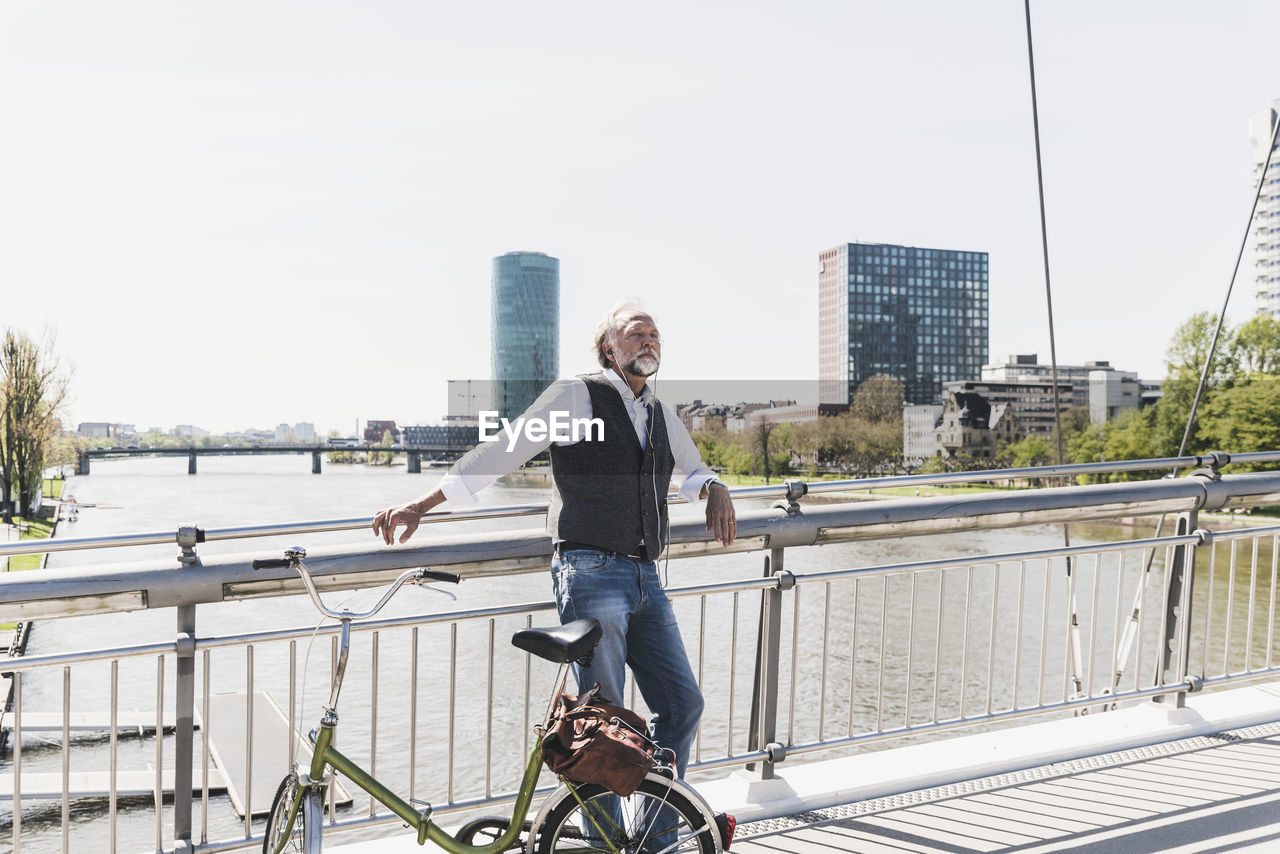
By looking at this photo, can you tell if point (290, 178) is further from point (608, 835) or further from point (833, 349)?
point (608, 835)

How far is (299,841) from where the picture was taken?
8.18 ft

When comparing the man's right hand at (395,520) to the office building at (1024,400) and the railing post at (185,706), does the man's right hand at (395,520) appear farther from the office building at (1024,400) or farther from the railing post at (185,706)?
the office building at (1024,400)

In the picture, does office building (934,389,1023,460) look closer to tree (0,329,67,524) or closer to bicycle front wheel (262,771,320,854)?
tree (0,329,67,524)

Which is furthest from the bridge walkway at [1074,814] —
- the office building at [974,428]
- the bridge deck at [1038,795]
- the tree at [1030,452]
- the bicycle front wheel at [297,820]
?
the office building at [974,428]

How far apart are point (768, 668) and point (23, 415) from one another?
6860 cm

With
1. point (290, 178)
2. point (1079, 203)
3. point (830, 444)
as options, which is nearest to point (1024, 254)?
point (1079, 203)

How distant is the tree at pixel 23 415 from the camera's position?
60875 millimetres

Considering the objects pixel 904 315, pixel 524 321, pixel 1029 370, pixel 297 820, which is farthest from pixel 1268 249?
pixel 297 820

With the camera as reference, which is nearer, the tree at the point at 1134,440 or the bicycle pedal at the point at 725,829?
the bicycle pedal at the point at 725,829

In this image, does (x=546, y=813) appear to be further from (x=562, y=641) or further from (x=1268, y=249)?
Result: (x=1268, y=249)

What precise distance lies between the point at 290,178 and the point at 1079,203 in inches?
3739

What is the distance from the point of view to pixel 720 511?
3.03 metres

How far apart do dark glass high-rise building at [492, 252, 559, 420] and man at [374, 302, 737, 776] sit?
82.4 metres

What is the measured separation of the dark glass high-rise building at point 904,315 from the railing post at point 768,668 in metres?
137
